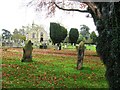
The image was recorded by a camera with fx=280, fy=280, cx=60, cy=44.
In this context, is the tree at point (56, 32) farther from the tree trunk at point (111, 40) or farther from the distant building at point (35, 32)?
the tree trunk at point (111, 40)

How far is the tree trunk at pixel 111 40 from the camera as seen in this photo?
6.57m

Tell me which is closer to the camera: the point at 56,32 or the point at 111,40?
the point at 111,40

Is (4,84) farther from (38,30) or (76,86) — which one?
(38,30)

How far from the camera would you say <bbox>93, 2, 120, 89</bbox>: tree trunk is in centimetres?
657

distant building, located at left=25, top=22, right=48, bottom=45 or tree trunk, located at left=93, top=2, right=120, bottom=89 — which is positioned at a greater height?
distant building, located at left=25, top=22, right=48, bottom=45

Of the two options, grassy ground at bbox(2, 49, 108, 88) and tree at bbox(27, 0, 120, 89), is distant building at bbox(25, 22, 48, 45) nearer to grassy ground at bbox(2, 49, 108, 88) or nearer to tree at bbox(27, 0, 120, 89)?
grassy ground at bbox(2, 49, 108, 88)

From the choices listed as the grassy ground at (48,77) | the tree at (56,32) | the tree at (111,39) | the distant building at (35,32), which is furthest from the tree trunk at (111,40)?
the distant building at (35,32)

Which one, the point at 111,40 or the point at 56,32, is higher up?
the point at 56,32

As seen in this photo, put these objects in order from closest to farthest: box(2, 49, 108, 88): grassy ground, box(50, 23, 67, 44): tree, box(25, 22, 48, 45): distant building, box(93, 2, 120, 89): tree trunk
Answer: box(93, 2, 120, 89): tree trunk
box(2, 49, 108, 88): grassy ground
box(50, 23, 67, 44): tree
box(25, 22, 48, 45): distant building

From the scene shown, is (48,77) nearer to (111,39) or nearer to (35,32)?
(111,39)

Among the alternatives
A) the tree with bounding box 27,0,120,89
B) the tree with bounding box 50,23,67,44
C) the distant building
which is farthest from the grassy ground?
the distant building

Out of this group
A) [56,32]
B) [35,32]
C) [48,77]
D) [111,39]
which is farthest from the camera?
[35,32]

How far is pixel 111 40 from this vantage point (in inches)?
260

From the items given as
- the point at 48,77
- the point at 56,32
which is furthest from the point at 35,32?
the point at 48,77
